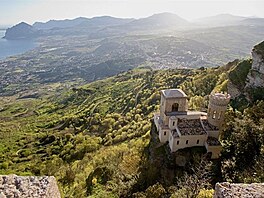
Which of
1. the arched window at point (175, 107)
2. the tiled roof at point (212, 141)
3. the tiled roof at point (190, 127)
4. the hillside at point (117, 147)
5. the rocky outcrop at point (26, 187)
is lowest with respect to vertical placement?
the hillside at point (117, 147)

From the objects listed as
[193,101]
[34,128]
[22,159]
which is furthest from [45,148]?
[193,101]

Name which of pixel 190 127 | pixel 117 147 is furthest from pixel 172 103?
pixel 117 147

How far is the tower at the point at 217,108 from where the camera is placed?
1364 inches

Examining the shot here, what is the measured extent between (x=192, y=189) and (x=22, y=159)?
71.1m

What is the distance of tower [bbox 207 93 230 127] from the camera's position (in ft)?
114

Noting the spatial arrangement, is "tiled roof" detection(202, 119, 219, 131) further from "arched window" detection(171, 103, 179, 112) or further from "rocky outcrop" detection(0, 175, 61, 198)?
"rocky outcrop" detection(0, 175, 61, 198)

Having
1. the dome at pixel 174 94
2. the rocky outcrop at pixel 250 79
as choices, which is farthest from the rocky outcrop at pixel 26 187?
the rocky outcrop at pixel 250 79

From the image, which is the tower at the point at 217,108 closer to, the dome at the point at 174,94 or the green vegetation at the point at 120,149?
the green vegetation at the point at 120,149

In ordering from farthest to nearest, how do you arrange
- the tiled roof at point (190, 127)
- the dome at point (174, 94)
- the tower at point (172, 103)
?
the dome at point (174, 94)
the tower at point (172, 103)
the tiled roof at point (190, 127)

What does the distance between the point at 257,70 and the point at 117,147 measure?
2957 cm

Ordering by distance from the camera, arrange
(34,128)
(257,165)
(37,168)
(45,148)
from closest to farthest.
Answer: (257,165) → (37,168) → (45,148) → (34,128)

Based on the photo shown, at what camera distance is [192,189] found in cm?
2514

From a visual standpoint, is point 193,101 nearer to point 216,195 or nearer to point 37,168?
point 37,168

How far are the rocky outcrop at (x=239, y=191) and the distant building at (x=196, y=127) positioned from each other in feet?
72.0
